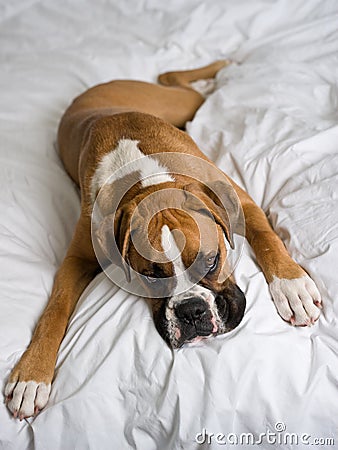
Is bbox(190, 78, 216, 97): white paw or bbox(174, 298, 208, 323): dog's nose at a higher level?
bbox(174, 298, 208, 323): dog's nose

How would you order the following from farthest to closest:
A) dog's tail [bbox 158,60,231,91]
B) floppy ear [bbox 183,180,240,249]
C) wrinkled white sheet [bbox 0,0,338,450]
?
dog's tail [bbox 158,60,231,91], floppy ear [bbox 183,180,240,249], wrinkled white sheet [bbox 0,0,338,450]

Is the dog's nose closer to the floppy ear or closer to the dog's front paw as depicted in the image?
the floppy ear

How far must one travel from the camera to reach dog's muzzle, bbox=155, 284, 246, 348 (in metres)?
1.91

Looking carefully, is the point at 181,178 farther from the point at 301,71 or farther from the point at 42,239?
the point at 301,71

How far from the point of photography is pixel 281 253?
7.17 feet

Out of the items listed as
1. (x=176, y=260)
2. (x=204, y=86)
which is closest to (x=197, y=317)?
(x=176, y=260)

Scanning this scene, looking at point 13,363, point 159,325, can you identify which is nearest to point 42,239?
point 13,363

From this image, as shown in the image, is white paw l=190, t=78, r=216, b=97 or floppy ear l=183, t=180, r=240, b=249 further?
white paw l=190, t=78, r=216, b=97

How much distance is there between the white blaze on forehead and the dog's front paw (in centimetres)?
56

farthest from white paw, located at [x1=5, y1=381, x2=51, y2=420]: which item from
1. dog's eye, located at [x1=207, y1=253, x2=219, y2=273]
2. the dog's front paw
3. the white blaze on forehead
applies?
dog's eye, located at [x1=207, y1=253, x2=219, y2=273]

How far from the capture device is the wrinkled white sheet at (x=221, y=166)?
178 cm

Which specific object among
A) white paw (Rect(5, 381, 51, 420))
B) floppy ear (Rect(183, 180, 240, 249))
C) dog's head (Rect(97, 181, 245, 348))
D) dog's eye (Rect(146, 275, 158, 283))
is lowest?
white paw (Rect(5, 381, 51, 420))

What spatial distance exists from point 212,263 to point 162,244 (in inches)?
8.0

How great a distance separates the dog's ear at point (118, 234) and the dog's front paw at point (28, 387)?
0.47m
